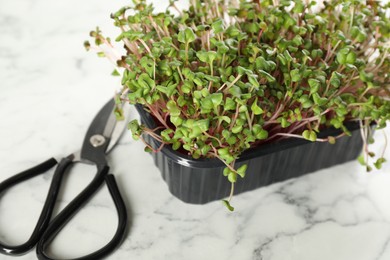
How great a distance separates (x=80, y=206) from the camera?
839mm

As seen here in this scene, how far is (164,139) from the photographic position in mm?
746

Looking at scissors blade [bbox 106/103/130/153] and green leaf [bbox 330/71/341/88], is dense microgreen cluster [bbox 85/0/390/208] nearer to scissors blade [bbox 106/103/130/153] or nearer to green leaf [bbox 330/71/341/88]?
green leaf [bbox 330/71/341/88]

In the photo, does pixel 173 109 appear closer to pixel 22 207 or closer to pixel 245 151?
pixel 245 151

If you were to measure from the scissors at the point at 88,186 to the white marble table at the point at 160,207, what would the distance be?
0.02 metres

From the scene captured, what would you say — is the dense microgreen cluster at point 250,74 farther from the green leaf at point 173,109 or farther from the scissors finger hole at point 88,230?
the scissors finger hole at point 88,230

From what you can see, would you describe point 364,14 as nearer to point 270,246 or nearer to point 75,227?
point 270,246

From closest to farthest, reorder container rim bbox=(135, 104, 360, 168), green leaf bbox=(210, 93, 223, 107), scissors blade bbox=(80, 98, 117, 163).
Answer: green leaf bbox=(210, 93, 223, 107)
container rim bbox=(135, 104, 360, 168)
scissors blade bbox=(80, 98, 117, 163)

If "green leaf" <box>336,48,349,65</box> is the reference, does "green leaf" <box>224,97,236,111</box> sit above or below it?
below

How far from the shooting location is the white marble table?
812mm

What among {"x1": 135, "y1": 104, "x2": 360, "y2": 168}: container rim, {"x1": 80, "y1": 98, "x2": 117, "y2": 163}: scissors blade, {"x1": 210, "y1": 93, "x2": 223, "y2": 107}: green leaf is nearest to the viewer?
{"x1": 210, "y1": 93, "x2": 223, "y2": 107}: green leaf

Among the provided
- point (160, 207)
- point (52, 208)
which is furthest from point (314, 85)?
point (52, 208)

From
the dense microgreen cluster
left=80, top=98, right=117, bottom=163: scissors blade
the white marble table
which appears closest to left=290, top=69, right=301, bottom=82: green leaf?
the dense microgreen cluster

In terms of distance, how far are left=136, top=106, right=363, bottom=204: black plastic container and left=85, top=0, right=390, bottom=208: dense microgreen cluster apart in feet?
0.06

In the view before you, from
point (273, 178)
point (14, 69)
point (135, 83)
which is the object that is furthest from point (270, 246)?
point (14, 69)
